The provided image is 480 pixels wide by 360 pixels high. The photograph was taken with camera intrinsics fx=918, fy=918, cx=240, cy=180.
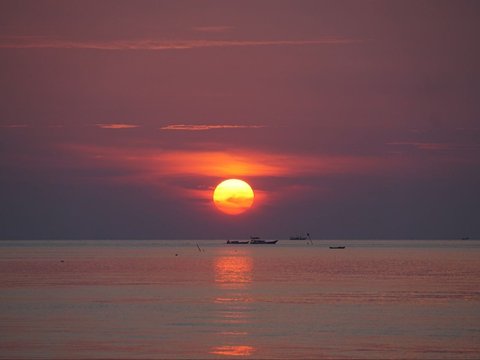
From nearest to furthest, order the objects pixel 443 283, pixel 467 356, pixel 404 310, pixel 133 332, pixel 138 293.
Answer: pixel 467 356 < pixel 133 332 < pixel 404 310 < pixel 138 293 < pixel 443 283

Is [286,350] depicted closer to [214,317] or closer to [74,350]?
[74,350]

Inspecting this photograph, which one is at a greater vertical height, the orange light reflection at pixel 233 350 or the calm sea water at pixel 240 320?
the calm sea water at pixel 240 320

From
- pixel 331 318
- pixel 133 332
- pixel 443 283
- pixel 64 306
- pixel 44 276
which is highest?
pixel 44 276

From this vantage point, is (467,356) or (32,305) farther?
(32,305)

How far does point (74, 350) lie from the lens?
4303 cm

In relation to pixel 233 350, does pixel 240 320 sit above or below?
above

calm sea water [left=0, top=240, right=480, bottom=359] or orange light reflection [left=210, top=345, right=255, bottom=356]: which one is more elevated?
calm sea water [left=0, top=240, right=480, bottom=359]

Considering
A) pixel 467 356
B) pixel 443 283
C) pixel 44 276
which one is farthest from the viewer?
pixel 44 276

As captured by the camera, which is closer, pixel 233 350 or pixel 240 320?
pixel 233 350

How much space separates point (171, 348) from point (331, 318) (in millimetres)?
15226

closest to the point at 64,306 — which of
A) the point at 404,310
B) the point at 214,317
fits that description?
the point at 214,317

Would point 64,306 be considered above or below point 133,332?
above

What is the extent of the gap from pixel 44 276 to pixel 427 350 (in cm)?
6902

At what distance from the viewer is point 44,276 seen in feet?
345
